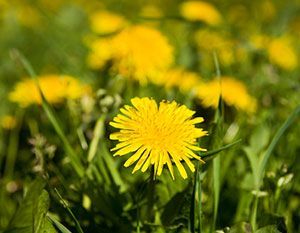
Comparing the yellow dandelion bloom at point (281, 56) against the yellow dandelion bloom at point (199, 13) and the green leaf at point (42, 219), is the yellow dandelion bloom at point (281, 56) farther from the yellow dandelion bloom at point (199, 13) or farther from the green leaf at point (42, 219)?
the green leaf at point (42, 219)

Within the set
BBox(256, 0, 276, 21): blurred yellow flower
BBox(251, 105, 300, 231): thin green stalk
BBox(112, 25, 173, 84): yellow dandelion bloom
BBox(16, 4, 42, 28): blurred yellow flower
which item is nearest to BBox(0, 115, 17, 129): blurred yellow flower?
BBox(112, 25, 173, 84): yellow dandelion bloom

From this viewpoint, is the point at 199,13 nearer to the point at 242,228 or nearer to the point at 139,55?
the point at 139,55

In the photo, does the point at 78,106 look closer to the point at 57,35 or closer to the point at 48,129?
the point at 48,129

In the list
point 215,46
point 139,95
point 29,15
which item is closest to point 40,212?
point 139,95

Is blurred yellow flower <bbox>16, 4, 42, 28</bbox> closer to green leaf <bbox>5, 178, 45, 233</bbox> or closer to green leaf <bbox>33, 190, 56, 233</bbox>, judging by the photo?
green leaf <bbox>5, 178, 45, 233</bbox>

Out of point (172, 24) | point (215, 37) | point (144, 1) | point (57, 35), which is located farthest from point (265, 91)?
point (144, 1)

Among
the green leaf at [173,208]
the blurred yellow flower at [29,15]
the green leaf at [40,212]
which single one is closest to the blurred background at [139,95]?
the green leaf at [173,208]

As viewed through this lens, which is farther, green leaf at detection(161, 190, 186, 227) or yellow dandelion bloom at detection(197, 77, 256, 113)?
yellow dandelion bloom at detection(197, 77, 256, 113)
